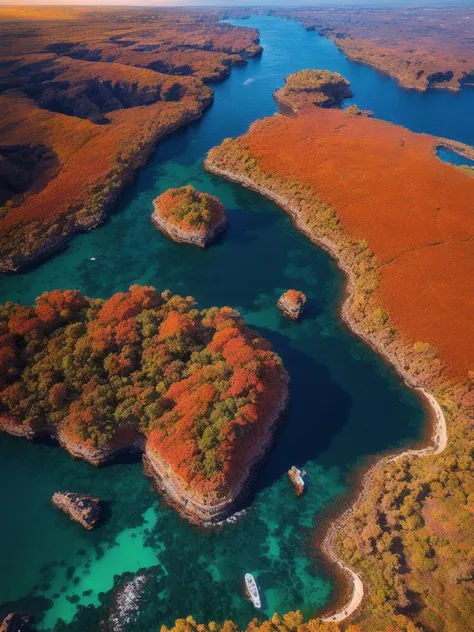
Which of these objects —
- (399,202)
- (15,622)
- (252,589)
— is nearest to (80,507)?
(15,622)

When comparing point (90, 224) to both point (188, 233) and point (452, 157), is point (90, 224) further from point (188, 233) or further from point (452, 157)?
Answer: point (452, 157)

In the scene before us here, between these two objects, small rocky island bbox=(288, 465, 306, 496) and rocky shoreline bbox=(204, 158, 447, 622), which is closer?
rocky shoreline bbox=(204, 158, 447, 622)

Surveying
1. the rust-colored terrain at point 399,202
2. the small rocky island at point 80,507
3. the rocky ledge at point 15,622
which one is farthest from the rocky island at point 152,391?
the rust-colored terrain at point 399,202

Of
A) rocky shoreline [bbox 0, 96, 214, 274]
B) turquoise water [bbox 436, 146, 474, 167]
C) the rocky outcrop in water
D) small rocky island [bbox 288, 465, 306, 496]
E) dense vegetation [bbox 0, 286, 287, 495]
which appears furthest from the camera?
turquoise water [bbox 436, 146, 474, 167]

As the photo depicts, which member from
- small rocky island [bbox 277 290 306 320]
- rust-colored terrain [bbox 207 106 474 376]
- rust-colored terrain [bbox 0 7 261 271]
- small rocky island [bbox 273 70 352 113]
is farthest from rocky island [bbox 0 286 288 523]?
small rocky island [bbox 273 70 352 113]

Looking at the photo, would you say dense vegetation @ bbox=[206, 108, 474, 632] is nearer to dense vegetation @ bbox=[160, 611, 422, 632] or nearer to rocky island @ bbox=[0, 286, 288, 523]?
dense vegetation @ bbox=[160, 611, 422, 632]

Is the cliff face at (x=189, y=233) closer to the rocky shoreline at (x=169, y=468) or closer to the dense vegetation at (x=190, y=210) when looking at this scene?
the dense vegetation at (x=190, y=210)

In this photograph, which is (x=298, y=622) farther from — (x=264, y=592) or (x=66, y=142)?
(x=66, y=142)
